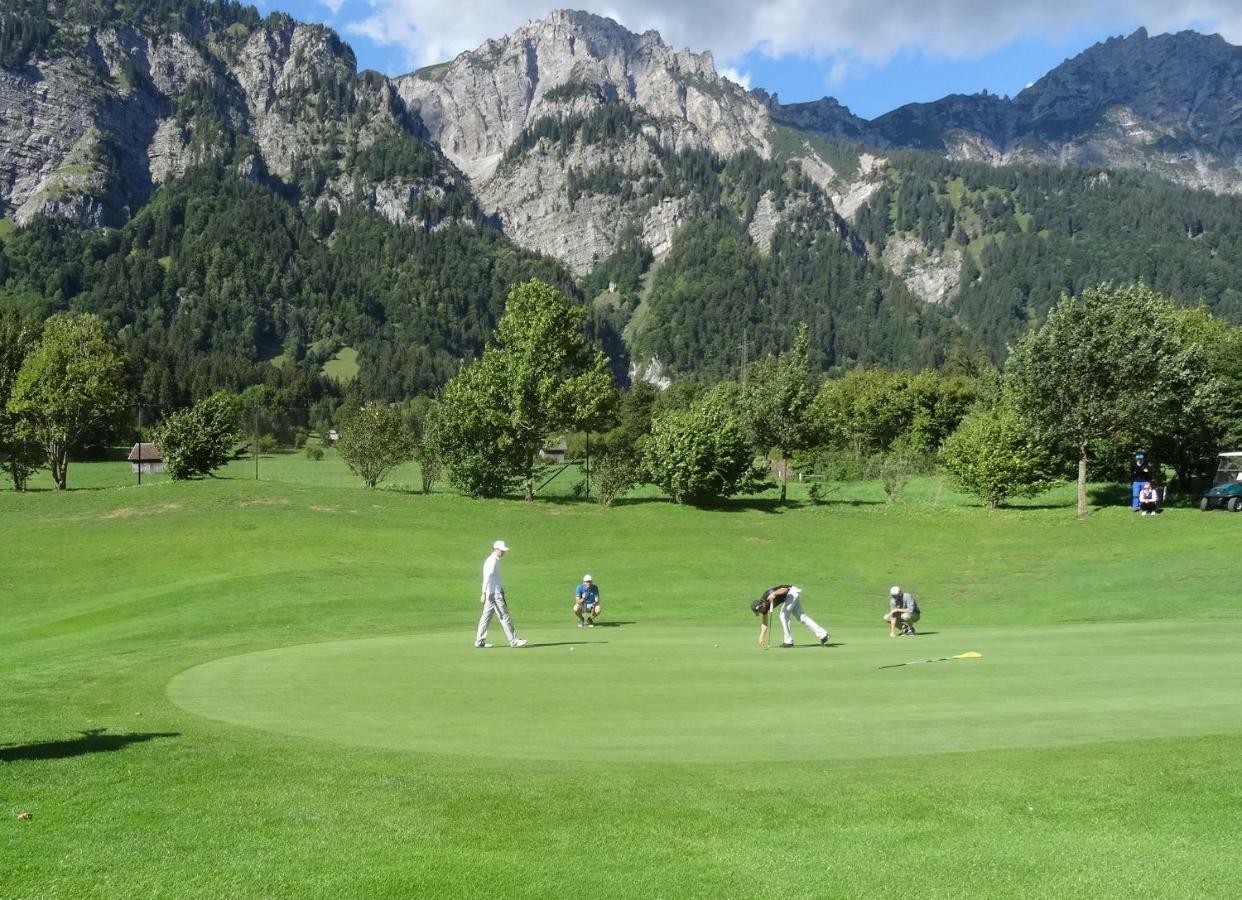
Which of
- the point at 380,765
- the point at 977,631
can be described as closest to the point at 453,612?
the point at 977,631

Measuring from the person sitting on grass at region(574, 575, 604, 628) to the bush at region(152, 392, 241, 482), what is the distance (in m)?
50.3

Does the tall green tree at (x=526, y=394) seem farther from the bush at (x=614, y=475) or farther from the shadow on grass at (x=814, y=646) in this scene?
the shadow on grass at (x=814, y=646)

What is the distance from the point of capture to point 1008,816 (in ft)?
28.2

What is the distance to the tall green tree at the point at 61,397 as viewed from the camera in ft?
235

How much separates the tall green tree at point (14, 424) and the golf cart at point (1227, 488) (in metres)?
80.0

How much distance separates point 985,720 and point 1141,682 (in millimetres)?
4817

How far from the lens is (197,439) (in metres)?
71.4

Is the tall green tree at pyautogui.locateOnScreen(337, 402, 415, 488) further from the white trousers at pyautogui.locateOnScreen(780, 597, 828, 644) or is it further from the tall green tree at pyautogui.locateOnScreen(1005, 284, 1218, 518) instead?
the white trousers at pyautogui.locateOnScreen(780, 597, 828, 644)

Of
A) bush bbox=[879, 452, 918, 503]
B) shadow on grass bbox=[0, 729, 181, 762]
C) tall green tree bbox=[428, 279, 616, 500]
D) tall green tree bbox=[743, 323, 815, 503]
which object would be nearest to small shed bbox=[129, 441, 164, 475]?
tall green tree bbox=[428, 279, 616, 500]

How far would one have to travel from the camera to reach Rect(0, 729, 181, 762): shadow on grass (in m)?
11.1

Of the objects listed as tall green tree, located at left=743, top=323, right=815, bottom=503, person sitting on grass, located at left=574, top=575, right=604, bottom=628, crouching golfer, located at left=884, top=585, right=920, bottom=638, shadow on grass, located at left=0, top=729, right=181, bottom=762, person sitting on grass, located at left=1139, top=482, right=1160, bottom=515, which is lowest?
person sitting on grass, located at left=574, top=575, right=604, bottom=628

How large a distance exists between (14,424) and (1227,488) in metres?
85.6

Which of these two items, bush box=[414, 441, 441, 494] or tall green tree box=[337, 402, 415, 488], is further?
tall green tree box=[337, 402, 415, 488]

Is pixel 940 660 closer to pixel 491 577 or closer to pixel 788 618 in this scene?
pixel 788 618
